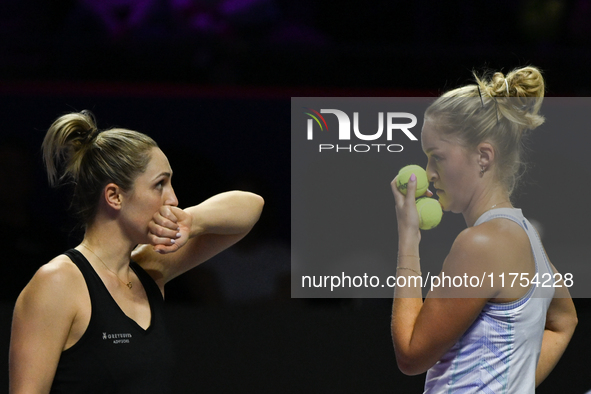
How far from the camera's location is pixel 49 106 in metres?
2.09

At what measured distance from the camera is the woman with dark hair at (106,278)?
114cm

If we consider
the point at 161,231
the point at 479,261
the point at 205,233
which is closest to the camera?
the point at 479,261

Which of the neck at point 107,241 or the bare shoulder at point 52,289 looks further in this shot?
the neck at point 107,241

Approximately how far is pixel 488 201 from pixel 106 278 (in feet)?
2.46

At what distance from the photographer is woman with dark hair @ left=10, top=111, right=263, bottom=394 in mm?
1142

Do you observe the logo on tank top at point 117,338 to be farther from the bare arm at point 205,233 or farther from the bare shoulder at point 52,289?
the bare arm at point 205,233

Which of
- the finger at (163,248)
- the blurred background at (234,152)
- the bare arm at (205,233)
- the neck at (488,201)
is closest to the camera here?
the neck at (488,201)

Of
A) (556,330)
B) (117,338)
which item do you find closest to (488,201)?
(556,330)

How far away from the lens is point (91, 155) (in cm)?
131

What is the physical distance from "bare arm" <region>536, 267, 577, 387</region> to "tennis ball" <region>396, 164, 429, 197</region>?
1.12ft

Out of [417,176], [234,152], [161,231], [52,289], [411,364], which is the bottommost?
[411,364]

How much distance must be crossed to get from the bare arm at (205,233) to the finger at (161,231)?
6 cm

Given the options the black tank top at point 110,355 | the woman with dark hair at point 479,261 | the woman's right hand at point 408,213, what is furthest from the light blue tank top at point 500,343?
the black tank top at point 110,355

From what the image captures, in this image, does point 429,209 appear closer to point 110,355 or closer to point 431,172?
point 431,172
